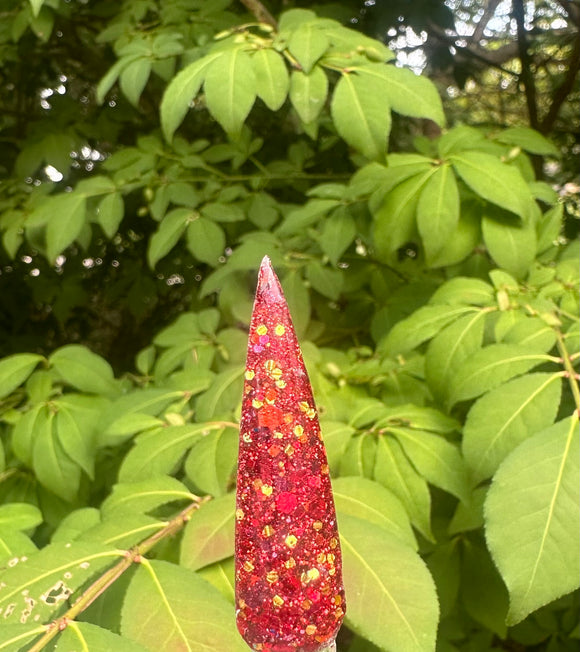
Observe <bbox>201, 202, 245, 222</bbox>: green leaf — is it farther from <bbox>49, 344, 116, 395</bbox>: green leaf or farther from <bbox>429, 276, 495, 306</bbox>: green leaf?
<bbox>429, 276, 495, 306</bbox>: green leaf

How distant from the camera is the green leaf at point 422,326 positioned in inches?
31.9

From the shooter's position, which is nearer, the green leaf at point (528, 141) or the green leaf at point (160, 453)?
the green leaf at point (160, 453)

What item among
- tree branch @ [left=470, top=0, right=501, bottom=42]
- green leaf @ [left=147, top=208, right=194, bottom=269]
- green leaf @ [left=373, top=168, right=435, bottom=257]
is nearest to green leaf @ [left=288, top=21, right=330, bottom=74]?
green leaf @ [left=373, top=168, right=435, bottom=257]

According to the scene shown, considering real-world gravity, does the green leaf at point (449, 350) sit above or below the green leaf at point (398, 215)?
below

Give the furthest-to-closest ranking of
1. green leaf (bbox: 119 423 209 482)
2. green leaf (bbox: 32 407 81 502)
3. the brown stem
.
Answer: the brown stem → green leaf (bbox: 32 407 81 502) → green leaf (bbox: 119 423 209 482)

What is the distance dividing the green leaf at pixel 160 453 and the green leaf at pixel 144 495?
0.05 m

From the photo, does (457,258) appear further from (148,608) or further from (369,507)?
(148,608)

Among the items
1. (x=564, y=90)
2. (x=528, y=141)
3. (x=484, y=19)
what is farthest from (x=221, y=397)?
(x=484, y=19)

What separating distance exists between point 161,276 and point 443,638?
3.74ft

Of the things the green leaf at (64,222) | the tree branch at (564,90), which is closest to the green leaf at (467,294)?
the green leaf at (64,222)

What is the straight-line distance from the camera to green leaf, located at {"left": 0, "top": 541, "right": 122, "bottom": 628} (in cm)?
49

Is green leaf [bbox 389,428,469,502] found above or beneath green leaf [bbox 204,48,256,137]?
beneath

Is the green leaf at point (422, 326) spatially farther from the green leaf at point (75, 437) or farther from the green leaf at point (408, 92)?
the green leaf at point (75, 437)

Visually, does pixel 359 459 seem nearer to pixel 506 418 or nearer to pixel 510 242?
pixel 506 418
